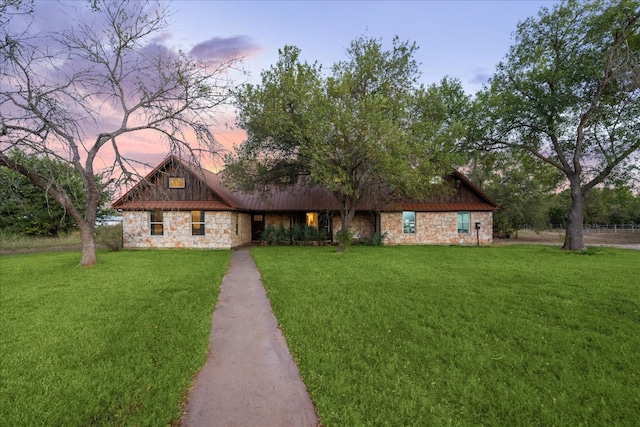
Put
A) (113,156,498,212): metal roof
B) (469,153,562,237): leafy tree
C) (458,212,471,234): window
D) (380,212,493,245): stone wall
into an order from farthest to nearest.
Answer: (469,153,562,237): leafy tree, (458,212,471,234): window, (380,212,493,245): stone wall, (113,156,498,212): metal roof

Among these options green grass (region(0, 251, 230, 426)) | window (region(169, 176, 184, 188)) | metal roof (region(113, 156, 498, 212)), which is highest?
window (region(169, 176, 184, 188))

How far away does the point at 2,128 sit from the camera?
8.93 m

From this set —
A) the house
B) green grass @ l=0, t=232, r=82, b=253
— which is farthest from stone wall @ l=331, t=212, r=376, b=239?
green grass @ l=0, t=232, r=82, b=253

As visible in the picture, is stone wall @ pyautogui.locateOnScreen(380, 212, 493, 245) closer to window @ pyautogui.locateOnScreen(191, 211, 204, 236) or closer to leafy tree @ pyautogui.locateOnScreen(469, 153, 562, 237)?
leafy tree @ pyautogui.locateOnScreen(469, 153, 562, 237)

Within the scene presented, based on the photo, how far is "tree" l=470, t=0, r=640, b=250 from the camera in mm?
15570

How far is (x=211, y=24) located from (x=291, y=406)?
10346 millimetres

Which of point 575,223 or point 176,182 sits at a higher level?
point 176,182

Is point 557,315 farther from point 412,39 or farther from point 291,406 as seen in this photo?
point 412,39

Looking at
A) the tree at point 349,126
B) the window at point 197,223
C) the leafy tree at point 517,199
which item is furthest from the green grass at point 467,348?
the leafy tree at point 517,199

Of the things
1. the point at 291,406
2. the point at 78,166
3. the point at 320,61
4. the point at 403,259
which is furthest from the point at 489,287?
the point at 78,166

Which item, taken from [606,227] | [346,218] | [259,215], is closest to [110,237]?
[259,215]

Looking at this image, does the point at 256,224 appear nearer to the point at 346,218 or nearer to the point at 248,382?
the point at 346,218

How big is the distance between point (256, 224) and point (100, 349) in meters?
20.2

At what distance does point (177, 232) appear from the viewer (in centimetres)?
1869
